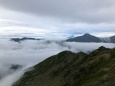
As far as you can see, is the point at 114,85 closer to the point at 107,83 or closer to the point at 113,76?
the point at 107,83

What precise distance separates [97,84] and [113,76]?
14.4 metres

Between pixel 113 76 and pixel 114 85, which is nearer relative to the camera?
pixel 114 85

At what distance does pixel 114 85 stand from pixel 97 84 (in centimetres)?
3068

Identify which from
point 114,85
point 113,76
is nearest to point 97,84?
point 113,76

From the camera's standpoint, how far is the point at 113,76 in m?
184

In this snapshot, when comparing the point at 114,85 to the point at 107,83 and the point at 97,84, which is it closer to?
the point at 107,83

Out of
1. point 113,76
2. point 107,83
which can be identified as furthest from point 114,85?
point 113,76

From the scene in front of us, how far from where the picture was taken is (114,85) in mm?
A: 161250

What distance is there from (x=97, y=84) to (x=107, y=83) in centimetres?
2035

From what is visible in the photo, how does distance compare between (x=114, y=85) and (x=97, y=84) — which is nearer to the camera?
A: (x=114, y=85)

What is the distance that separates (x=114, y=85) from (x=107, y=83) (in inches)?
411

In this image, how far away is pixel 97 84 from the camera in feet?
627

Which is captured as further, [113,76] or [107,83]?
[113,76]
